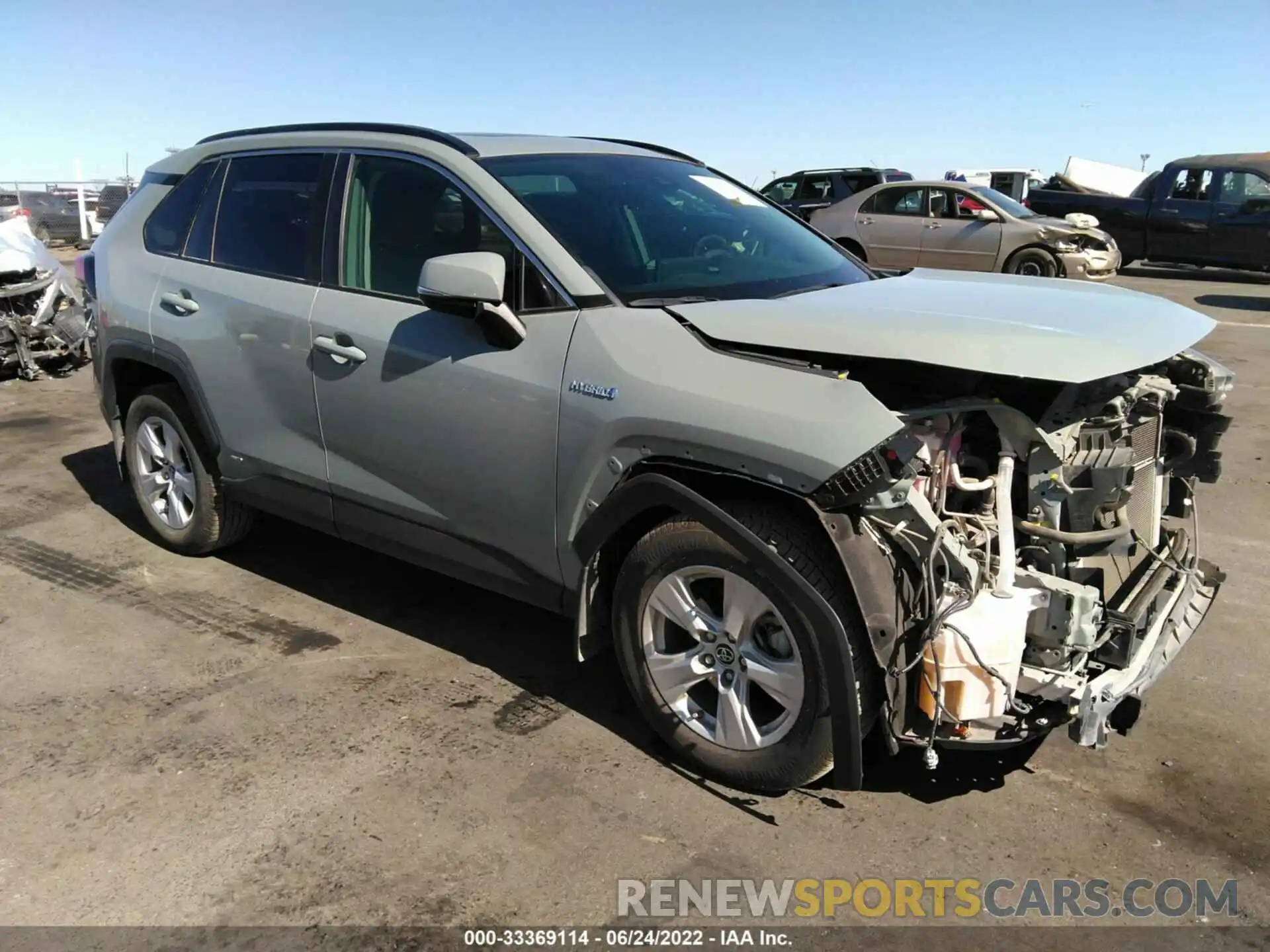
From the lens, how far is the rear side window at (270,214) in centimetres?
417

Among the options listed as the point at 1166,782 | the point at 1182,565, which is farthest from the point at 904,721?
the point at 1182,565

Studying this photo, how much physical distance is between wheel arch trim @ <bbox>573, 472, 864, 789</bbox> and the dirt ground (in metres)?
0.33

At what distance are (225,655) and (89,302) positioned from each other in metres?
2.29

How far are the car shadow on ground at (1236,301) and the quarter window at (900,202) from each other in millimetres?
4046

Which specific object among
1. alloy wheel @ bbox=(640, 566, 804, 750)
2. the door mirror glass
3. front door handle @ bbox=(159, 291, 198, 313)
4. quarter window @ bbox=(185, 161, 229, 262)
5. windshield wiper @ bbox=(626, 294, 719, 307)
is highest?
quarter window @ bbox=(185, 161, 229, 262)

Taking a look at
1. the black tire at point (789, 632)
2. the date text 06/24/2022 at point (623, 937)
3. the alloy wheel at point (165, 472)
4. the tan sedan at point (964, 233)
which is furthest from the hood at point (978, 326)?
the tan sedan at point (964, 233)

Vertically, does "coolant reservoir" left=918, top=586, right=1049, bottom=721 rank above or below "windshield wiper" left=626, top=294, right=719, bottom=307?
below

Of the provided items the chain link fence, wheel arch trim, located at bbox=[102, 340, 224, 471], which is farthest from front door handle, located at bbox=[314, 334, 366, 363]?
the chain link fence

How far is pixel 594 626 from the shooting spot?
3365mm

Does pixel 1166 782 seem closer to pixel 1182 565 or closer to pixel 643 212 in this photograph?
pixel 1182 565

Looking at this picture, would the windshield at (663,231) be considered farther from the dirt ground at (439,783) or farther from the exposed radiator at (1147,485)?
the dirt ground at (439,783)

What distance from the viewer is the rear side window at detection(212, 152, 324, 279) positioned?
4.17 m

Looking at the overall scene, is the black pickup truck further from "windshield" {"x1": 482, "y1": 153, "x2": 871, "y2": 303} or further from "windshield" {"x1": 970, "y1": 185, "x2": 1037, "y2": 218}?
"windshield" {"x1": 482, "y1": 153, "x2": 871, "y2": 303}

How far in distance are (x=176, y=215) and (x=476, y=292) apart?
7.85 ft
